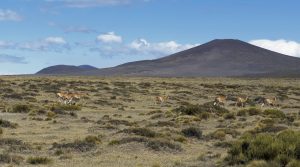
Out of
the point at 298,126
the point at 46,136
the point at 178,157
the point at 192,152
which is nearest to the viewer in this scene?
the point at 178,157

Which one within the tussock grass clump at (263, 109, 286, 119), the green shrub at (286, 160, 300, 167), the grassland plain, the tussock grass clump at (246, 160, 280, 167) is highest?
the green shrub at (286, 160, 300, 167)

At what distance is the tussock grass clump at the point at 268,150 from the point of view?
14.3m

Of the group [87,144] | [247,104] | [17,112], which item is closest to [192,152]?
[87,144]

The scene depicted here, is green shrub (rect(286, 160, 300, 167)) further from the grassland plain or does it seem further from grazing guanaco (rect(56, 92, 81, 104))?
grazing guanaco (rect(56, 92, 81, 104))

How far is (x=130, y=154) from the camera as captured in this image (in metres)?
17.8

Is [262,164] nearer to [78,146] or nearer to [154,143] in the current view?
[154,143]

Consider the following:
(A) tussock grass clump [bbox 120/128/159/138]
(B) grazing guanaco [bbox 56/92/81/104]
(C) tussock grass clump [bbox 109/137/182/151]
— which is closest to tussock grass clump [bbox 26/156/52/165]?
(C) tussock grass clump [bbox 109/137/182/151]

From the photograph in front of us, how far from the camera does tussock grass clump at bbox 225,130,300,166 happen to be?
14.3 meters

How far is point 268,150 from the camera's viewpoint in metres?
14.6

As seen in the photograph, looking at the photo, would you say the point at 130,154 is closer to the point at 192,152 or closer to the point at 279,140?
the point at 192,152

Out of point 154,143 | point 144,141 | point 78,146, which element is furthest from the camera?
point 144,141

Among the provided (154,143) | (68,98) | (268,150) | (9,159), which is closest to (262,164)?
(268,150)

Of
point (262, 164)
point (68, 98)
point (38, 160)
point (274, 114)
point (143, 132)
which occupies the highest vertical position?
point (68, 98)

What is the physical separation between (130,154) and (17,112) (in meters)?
17.9
